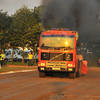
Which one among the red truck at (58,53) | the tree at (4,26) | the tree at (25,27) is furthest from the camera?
the tree at (4,26)

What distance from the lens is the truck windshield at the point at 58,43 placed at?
17.0m

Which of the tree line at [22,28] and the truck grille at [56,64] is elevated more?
the tree line at [22,28]

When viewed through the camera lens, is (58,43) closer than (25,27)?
Yes

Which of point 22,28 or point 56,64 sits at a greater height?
point 22,28

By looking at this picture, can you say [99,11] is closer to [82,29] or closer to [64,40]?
[82,29]

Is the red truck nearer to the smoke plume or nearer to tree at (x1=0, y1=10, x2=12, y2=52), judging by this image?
the smoke plume

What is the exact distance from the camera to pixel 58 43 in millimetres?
17125

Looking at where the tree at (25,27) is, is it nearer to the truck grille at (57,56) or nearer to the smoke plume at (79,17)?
the smoke plume at (79,17)

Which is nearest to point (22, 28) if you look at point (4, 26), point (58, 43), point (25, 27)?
point (25, 27)

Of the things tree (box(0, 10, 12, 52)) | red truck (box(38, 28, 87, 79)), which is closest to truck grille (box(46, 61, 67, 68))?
red truck (box(38, 28, 87, 79))

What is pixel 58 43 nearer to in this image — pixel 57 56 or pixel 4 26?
pixel 57 56

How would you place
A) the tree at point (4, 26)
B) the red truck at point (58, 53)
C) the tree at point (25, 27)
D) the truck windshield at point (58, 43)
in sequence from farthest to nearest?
the tree at point (4, 26)
the tree at point (25, 27)
the truck windshield at point (58, 43)
the red truck at point (58, 53)

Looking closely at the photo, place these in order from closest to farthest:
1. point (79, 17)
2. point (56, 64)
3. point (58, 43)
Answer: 1. point (56, 64)
2. point (58, 43)
3. point (79, 17)

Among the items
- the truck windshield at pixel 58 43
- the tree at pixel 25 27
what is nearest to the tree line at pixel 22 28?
the tree at pixel 25 27
